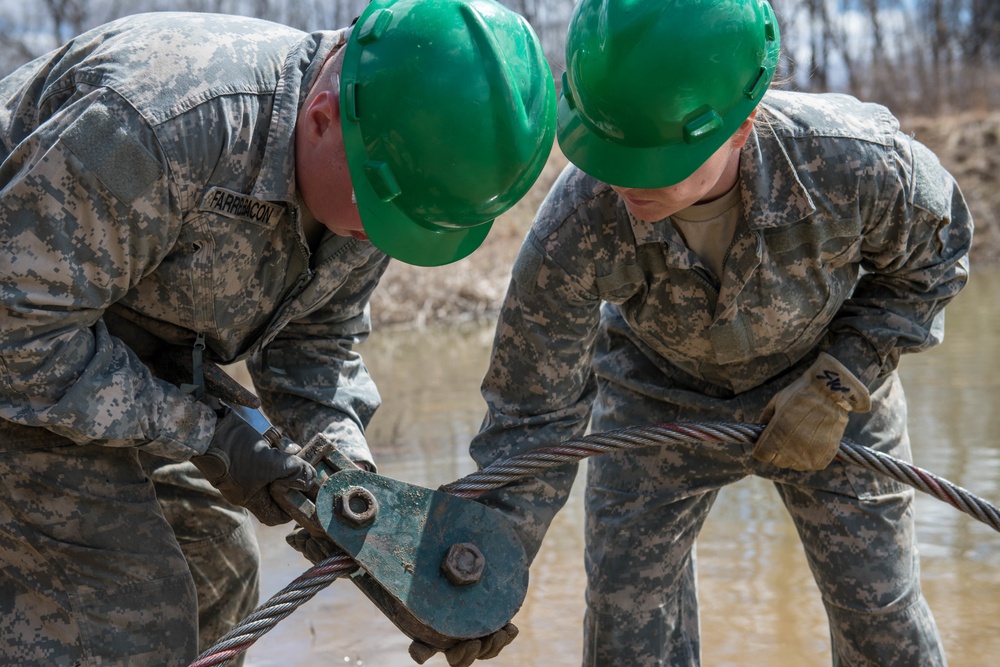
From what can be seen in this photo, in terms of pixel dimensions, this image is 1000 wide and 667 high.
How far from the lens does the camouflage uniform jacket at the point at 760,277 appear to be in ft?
9.93

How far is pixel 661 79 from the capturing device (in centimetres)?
269

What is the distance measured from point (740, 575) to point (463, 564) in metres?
2.42

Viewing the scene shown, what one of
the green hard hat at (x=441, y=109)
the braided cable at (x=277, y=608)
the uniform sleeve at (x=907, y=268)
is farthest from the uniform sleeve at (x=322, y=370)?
the uniform sleeve at (x=907, y=268)

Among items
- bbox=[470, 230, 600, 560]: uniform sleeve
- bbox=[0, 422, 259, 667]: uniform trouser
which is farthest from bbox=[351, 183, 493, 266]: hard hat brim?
bbox=[0, 422, 259, 667]: uniform trouser

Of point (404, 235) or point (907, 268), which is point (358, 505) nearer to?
point (404, 235)

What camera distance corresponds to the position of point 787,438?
318 centimetres

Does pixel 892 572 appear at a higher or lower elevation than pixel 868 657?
higher

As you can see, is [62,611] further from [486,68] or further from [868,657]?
[868,657]

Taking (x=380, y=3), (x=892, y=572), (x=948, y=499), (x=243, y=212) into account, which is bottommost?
(x=892, y=572)

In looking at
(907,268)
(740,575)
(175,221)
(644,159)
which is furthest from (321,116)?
(740,575)

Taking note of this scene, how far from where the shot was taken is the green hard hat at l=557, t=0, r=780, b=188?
2.66 m

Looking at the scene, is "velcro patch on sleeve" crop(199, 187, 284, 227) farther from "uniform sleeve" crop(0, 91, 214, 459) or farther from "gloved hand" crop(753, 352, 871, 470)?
"gloved hand" crop(753, 352, 871, 470)

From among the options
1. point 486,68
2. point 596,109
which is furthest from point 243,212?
point 596,109

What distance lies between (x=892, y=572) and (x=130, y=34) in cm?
254
